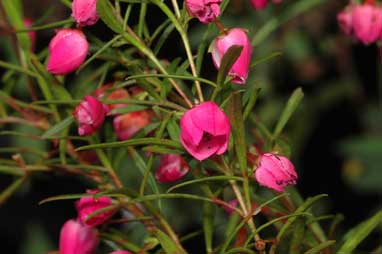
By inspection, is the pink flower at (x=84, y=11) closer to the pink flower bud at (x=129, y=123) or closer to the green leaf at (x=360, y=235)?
the pink flower bud at (x=129, y=123)

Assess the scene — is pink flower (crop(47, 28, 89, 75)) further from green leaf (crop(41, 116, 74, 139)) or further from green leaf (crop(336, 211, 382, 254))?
green leaf (crop(336, 211, 382, 254))

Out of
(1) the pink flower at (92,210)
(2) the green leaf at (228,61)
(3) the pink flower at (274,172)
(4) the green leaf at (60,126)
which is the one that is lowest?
(1) the pink flower at (92,210)

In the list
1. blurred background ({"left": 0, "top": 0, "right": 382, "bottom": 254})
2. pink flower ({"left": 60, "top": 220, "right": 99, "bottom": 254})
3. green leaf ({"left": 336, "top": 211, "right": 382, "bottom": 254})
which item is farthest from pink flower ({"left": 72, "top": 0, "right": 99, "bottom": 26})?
blurred background ({"left": 0, "top": 0, "right": 382, "bottom": 254})

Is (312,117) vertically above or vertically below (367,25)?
below

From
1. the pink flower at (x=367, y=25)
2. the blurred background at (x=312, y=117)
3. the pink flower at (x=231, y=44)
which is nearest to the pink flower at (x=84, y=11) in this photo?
the pink flower at (x=231, y=44)

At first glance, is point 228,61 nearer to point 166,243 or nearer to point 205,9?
point 205,9

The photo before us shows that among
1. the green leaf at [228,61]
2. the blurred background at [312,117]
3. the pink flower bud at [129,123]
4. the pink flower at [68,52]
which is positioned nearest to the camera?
the green leaf at [228,61]

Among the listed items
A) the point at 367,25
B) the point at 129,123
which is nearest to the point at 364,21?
the point at 367,25
